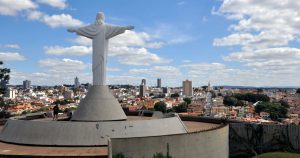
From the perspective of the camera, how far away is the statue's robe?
23547 millimetres

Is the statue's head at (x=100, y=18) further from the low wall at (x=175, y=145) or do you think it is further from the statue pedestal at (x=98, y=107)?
the low wall at (x=175, y=145)

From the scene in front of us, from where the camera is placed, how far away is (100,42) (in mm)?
23656

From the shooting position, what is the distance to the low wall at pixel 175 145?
17422 mm

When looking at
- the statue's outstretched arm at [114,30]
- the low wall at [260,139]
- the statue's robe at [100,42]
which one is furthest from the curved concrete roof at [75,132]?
the low wall at [260,139]

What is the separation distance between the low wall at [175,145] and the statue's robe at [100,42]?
6851 mm

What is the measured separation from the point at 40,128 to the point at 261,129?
16151 mm

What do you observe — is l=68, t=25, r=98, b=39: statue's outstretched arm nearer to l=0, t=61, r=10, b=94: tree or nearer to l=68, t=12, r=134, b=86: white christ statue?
l=68, t=12, r=134, b=86: white christ statue

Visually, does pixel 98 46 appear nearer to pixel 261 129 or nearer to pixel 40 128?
pixel 40 128

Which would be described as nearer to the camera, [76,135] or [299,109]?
[76,135]

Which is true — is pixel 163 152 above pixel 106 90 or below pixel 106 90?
below

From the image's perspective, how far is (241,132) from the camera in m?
28.2

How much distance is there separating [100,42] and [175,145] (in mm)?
8686

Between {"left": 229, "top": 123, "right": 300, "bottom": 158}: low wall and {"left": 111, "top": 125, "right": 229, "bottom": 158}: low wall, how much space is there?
6.90 m

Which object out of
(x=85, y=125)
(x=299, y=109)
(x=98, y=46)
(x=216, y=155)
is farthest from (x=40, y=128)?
(x=299, y=109)
